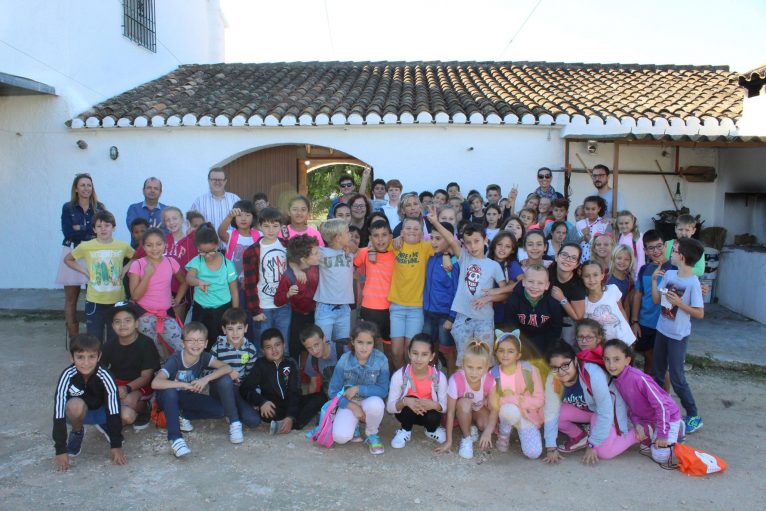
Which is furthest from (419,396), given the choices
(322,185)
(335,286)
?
(322,185)

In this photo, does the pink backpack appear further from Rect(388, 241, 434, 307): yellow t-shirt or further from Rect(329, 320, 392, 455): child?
Rect(388, 241, 434, 307): yellow t-shirt

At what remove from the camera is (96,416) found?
3.85 meters

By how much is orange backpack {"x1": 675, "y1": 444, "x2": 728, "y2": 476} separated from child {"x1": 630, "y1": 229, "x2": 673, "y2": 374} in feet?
3.95

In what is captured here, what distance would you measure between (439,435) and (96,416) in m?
2.21

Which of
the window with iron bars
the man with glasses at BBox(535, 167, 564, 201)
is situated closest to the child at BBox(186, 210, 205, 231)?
the man with glasses at BBox(535, 167, 564, 201)

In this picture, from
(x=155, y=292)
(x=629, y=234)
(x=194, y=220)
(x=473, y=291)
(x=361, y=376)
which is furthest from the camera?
(x=194, y=220)

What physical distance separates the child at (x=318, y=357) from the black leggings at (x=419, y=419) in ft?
2.13

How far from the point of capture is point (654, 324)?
4.75 metres

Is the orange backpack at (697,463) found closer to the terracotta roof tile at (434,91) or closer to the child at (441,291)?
the child at (441,291)

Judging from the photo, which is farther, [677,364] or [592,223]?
[592,223]

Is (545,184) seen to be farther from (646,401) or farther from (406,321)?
(646,401)

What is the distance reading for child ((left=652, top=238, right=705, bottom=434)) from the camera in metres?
4.18

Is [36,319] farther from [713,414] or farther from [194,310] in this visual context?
[713,414]

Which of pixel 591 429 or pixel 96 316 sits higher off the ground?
pixel 96 316
